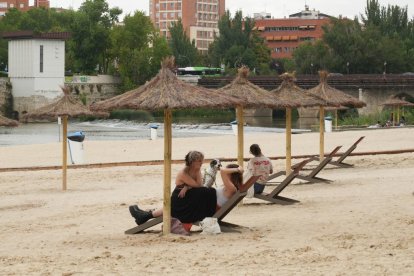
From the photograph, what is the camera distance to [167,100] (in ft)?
44.5

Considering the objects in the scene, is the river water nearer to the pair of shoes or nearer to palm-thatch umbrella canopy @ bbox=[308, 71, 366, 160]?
palm-thatch umbrella canopy @ bbox=[308, 71, 366, 160]

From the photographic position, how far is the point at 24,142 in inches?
2052

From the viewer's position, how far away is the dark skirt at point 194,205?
43.5 ft

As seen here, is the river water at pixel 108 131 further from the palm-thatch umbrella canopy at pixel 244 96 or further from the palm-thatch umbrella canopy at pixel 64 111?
the palm-thatch umbrella canopy at pixel 244 96

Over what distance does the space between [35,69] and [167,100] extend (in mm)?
71010

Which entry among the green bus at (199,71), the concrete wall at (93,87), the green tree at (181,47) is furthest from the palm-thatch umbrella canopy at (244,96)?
the green tree at (181,47)

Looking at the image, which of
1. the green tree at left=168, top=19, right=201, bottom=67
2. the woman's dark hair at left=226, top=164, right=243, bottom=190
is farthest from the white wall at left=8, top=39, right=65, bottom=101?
the woman's dark hair at left=226, top=164, right=243, bottom=190

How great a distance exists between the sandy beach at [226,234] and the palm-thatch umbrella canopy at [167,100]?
811 mm

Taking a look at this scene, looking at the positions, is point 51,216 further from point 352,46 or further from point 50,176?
point 352,46

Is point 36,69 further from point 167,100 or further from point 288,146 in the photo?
point 167,100

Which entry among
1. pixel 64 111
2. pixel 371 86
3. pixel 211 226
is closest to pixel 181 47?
pixel 371 86

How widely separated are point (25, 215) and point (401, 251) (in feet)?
25.2

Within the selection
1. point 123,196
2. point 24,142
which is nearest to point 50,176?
point 123,196

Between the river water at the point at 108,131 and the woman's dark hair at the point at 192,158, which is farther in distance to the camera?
the river water at the point at 108,131
